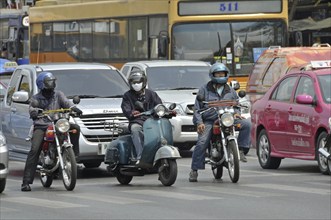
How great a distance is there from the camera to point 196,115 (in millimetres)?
17484

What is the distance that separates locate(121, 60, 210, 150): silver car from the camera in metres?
22.7

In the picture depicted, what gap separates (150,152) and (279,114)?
3.33 m

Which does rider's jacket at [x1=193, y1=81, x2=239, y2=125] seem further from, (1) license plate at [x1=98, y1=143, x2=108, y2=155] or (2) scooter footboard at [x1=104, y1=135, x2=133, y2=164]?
(1) license plate at [x1=98, y1=143, x2=108, y2=155]

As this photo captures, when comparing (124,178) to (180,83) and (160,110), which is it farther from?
(180,83)

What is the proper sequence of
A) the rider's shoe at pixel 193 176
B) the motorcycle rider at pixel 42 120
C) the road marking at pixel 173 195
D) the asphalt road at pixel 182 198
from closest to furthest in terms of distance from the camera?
the asphalt road at pixel 182 198
the road marking at pixel 173 195
the motorcycle rider at pixel 42 120
the rider's shoe at pixel 193 176

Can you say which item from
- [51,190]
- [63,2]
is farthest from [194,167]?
[63,2]

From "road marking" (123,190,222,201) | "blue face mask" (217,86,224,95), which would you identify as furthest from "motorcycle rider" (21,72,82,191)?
"blue face mask" (217,86,224,95)

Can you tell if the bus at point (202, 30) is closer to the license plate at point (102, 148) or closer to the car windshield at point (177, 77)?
the car windshield at point (177, 77)

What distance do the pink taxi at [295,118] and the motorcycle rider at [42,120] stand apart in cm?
363

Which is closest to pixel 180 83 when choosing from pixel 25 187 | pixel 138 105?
pixel 138 105

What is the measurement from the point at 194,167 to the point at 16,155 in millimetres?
3621

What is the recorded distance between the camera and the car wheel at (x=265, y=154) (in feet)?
65.6

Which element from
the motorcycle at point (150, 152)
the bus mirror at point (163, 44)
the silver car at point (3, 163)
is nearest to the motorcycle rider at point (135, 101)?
the motorcycle at point (150, 152)

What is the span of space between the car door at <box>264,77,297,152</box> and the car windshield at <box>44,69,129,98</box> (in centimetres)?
240
